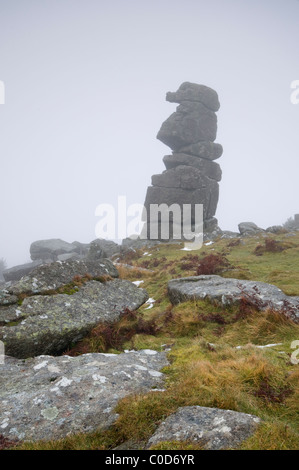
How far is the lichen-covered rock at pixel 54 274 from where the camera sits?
25.7 ft

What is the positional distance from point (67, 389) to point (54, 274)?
491 centimetres

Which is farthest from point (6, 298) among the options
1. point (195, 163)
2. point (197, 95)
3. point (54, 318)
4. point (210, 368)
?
point (197, 95)

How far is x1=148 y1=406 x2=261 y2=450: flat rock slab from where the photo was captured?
114 inches

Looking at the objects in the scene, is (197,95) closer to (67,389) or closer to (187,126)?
(187,126)

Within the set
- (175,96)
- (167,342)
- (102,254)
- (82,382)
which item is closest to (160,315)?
(167,342)

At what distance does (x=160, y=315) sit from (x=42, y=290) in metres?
4.16

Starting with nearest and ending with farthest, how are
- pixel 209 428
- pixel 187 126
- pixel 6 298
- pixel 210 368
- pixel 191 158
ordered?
pixel 209 428
pixel 210 368
pixel 6 298
pixel 191 158
pixel 187 126

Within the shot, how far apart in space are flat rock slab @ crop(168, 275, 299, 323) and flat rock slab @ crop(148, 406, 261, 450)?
486 cm

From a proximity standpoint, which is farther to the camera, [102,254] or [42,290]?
[102,254]

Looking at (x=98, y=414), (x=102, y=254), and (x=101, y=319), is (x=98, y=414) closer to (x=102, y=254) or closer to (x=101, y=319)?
(x=101, y=319)

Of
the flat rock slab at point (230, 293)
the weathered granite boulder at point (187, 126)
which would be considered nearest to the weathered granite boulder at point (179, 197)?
the weathered granite boulder at point (187, 126)

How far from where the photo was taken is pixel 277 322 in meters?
7.20

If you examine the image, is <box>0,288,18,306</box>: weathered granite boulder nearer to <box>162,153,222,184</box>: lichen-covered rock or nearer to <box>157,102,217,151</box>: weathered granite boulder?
<box>162,153,222,184</box>: lichen-covered rock

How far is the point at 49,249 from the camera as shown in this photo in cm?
5631
